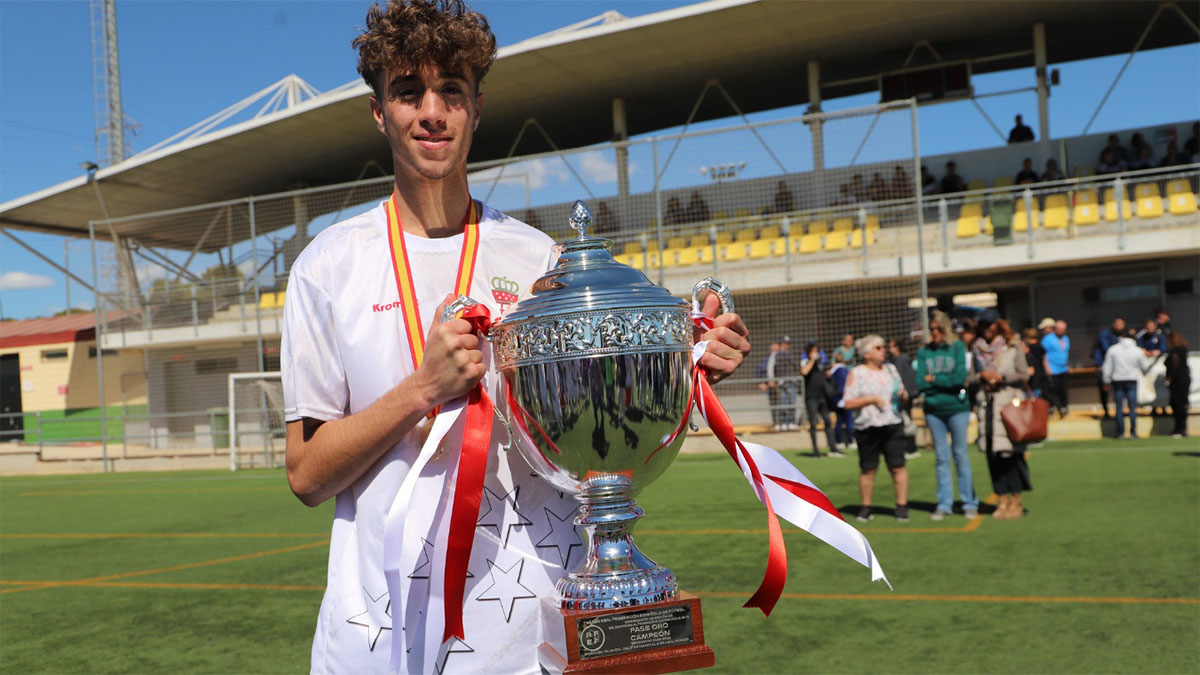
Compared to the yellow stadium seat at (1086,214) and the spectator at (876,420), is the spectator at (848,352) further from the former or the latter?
the spectator at (876,420)

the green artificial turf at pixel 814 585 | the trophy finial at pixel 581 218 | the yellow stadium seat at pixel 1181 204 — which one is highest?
the yellow stadium seat at pixel 1181 204

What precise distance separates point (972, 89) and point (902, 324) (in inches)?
333

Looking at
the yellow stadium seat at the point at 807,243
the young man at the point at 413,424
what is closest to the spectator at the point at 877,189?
the yellow stadium seat at the point at 807,243

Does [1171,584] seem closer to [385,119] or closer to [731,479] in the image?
[385,119]

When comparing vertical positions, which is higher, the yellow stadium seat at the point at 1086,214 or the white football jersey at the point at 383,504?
the yellow stadium seat at the point at 1086,214

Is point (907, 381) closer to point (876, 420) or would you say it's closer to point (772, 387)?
point (876, 420)

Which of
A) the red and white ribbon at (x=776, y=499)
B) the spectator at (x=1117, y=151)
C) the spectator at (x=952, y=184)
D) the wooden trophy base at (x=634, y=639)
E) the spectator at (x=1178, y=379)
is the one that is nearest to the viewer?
the wooden trophy base at (x=634, y=639)

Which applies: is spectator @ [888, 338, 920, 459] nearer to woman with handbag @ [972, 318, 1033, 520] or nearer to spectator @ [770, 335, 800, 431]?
woman with handbag @ [972, 318, 1033, 520]

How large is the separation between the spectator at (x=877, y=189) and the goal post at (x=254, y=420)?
1115 cm

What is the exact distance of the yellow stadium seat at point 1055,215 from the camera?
56.4 feet

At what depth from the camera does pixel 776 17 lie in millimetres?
19828

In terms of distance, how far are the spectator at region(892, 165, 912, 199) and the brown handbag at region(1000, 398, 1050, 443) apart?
7.77 m

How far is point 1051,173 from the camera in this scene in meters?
19.4

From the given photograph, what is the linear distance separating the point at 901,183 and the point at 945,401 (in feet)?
24.4
